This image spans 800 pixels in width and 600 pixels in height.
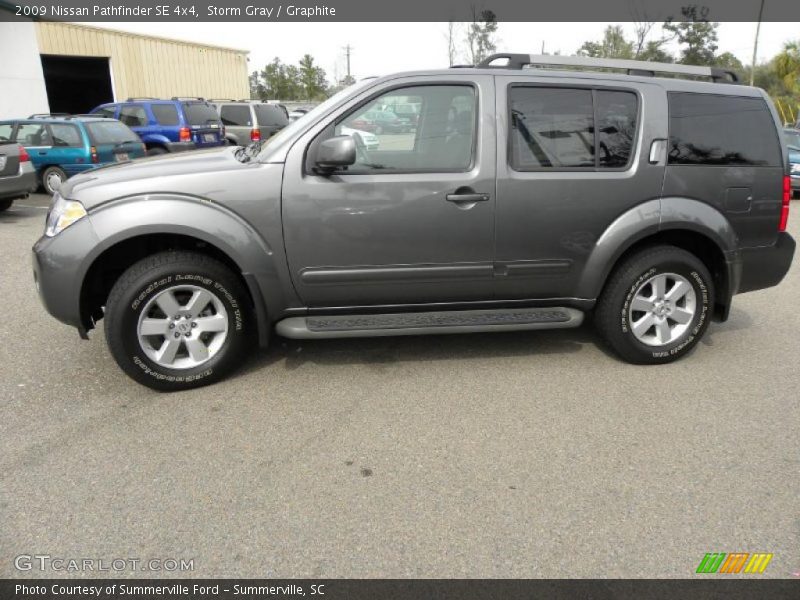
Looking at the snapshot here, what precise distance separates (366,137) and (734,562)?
283 centimetres

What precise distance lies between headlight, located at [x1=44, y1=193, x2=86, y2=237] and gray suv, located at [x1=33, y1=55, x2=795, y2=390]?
0.05ft

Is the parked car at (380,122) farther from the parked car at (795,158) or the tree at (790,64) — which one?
the tree at (790,64)

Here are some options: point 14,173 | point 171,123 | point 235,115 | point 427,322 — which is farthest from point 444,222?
point 235,115

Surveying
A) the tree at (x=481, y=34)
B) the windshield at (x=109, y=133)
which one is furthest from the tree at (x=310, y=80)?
the windshield at (x=109, y=133)

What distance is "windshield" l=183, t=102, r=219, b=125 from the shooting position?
48.6 ft

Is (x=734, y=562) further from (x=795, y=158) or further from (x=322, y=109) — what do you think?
(x=795, y=158)

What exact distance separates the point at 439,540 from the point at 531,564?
37cm

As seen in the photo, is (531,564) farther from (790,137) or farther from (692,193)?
(790,137)

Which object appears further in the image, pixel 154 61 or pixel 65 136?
pixel 154 61

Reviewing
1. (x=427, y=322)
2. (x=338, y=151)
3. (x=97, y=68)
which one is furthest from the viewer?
(x=97, y=68)

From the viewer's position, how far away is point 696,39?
141 feet

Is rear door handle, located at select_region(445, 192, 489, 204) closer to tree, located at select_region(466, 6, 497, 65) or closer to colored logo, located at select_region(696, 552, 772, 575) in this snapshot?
colored logo, located at select_region(696, 552, 772, 575)

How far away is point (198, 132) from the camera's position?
14555 mm

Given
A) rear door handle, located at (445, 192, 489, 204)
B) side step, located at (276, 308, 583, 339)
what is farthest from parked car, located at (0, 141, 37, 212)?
rear door handle, located at (445, 192, 489, 204)
